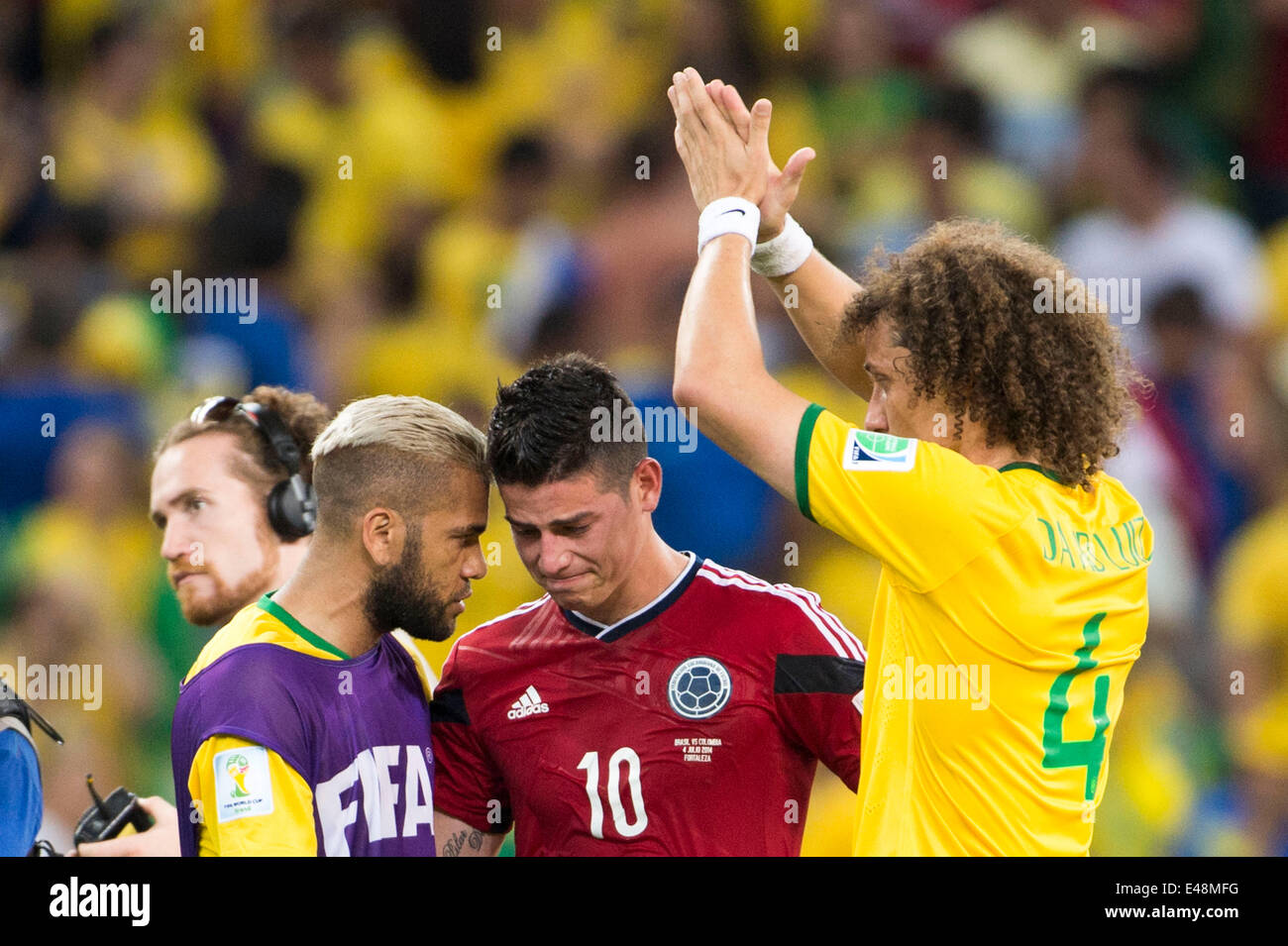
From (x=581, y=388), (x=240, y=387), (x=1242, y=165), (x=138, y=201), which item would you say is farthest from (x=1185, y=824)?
(x=138, y=201)

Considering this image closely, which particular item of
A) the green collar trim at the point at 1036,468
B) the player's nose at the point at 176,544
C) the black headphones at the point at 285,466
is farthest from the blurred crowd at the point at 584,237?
the green collar trim at the point at 1036,468

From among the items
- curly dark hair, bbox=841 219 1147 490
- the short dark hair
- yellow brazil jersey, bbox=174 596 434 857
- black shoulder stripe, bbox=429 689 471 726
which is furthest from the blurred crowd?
curly dark hair, bbox=841 219 1147 490

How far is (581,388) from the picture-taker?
3062 millimetres

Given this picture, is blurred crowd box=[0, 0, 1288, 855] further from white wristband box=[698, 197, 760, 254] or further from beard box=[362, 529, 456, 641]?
white wristband box=[698, 197, 760, 254]

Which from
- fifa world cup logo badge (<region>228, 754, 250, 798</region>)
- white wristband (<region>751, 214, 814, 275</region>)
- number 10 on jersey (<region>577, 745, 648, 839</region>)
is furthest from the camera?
white wristband (<region>751, 214, 814, 275</region>)

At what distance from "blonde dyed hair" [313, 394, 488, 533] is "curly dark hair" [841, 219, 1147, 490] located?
93cm

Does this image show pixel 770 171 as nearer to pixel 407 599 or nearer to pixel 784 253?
pixel 784 253

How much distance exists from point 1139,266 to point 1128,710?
76.5 inches

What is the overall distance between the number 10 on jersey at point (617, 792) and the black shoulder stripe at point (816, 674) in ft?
1.13

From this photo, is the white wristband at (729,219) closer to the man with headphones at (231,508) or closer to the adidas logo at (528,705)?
the adidas logo at (528,705)

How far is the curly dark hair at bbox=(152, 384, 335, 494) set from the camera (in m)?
3.60

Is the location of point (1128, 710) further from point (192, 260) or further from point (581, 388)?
point (192, 260)

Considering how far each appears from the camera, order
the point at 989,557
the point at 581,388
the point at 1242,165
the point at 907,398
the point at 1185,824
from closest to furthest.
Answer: the point at 989,557
the point at 907,398
the point at 581,388
the point at 1185,824
the point at 1242,165

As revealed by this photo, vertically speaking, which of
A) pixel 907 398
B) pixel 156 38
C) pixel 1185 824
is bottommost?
pixel 1185 824
